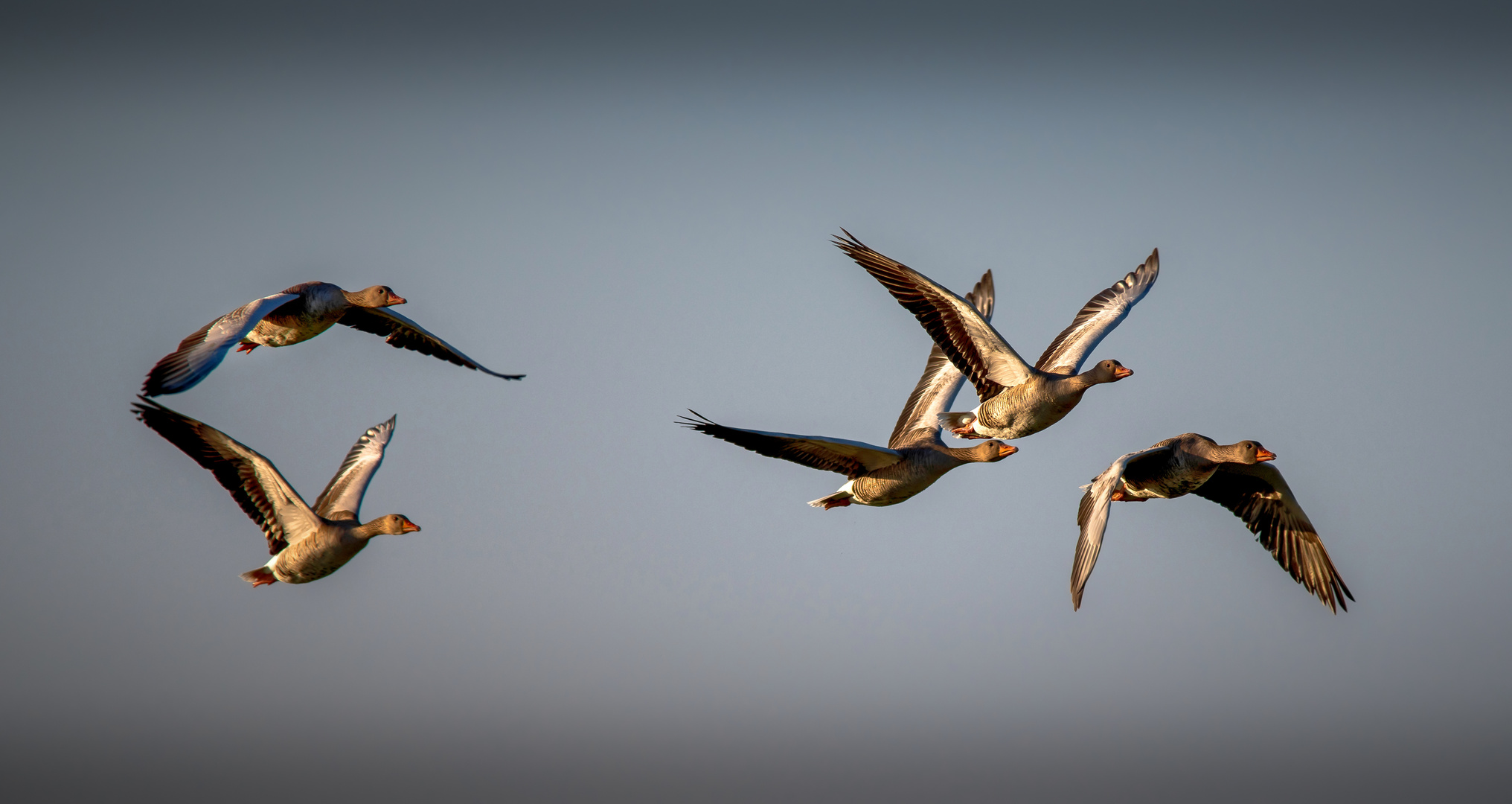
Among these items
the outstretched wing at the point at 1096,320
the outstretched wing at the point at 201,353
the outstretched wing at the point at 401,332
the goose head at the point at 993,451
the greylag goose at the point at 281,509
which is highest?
the outstretched wing at the point at 1096,320

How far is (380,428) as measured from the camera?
1616cm

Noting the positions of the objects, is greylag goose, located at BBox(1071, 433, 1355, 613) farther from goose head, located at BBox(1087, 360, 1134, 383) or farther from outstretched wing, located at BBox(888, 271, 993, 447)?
outstretched wing, located at BBox(888, 271, 993, 447)

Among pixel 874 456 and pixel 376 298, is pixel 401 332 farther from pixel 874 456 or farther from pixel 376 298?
pixel 874 456

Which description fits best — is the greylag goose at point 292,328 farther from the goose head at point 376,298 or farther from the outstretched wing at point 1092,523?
the outstretched wing at point 1092,523

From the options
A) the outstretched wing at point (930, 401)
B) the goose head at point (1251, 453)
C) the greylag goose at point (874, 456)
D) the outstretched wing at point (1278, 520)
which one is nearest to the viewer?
the greylag goose at point (874, 456)

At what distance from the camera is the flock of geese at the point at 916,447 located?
40.7 feet

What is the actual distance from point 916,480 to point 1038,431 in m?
1.74

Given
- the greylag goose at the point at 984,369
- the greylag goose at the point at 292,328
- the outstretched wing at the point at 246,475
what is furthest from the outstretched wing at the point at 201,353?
the greylag goose at the point at 984,369

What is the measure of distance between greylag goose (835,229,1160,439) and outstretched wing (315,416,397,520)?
24.6 ft

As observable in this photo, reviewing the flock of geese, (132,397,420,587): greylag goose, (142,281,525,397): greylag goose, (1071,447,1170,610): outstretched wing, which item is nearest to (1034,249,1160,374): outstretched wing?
the flock of geese

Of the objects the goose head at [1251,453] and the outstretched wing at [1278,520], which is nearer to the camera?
the goose head at [1251,453]

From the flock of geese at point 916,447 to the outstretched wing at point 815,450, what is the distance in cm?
3

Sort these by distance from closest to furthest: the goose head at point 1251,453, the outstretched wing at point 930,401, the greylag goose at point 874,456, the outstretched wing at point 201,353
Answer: the outstretched wing at point 201,353 < the greylag goose at point 874,456 < the goose head at point 1251,453 < the outstretched wing at point 930,401

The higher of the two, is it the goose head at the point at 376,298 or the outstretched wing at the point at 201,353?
the goose head at the point at 376,298
